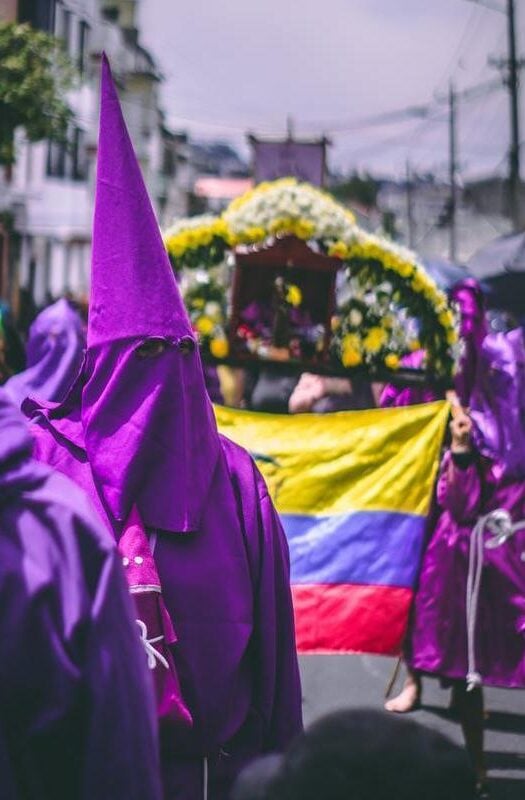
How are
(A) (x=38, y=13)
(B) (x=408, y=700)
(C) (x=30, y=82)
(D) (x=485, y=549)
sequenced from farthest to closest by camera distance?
(A) (x=38, y=13), (C) (x=30, y=82), (B) (x=408, y=700), (D) (x=485, y=549)

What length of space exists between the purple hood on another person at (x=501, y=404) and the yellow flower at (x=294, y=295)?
3.19 feet

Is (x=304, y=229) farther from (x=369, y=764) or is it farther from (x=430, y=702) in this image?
(x=369, y=764)

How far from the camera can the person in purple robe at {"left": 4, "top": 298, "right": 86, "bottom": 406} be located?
20.8 feet

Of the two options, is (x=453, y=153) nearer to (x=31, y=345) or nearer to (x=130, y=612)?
(x=31, y=345)

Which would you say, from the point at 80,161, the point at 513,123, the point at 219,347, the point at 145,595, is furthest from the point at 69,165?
the point at 145,595

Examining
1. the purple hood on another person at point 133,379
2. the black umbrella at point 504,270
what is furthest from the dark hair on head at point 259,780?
the black umbrella at point 504,270

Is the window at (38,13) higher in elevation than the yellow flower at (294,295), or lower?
higher

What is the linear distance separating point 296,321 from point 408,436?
0.89 meters

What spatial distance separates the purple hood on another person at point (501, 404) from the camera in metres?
5.89

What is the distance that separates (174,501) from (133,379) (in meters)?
0.29

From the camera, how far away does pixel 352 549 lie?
5711mm

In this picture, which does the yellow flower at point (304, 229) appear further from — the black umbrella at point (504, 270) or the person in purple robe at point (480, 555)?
the black umbrella at point (504, 270)

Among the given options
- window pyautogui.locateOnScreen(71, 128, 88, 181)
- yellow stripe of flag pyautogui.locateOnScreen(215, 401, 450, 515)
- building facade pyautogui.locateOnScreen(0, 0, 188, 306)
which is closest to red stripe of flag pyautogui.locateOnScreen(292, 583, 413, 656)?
yellow stripe of flag pyautogui.locateOnScreen(215, 401, 450, 515)

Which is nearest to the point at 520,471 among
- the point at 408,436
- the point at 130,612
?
the point at 408,436
